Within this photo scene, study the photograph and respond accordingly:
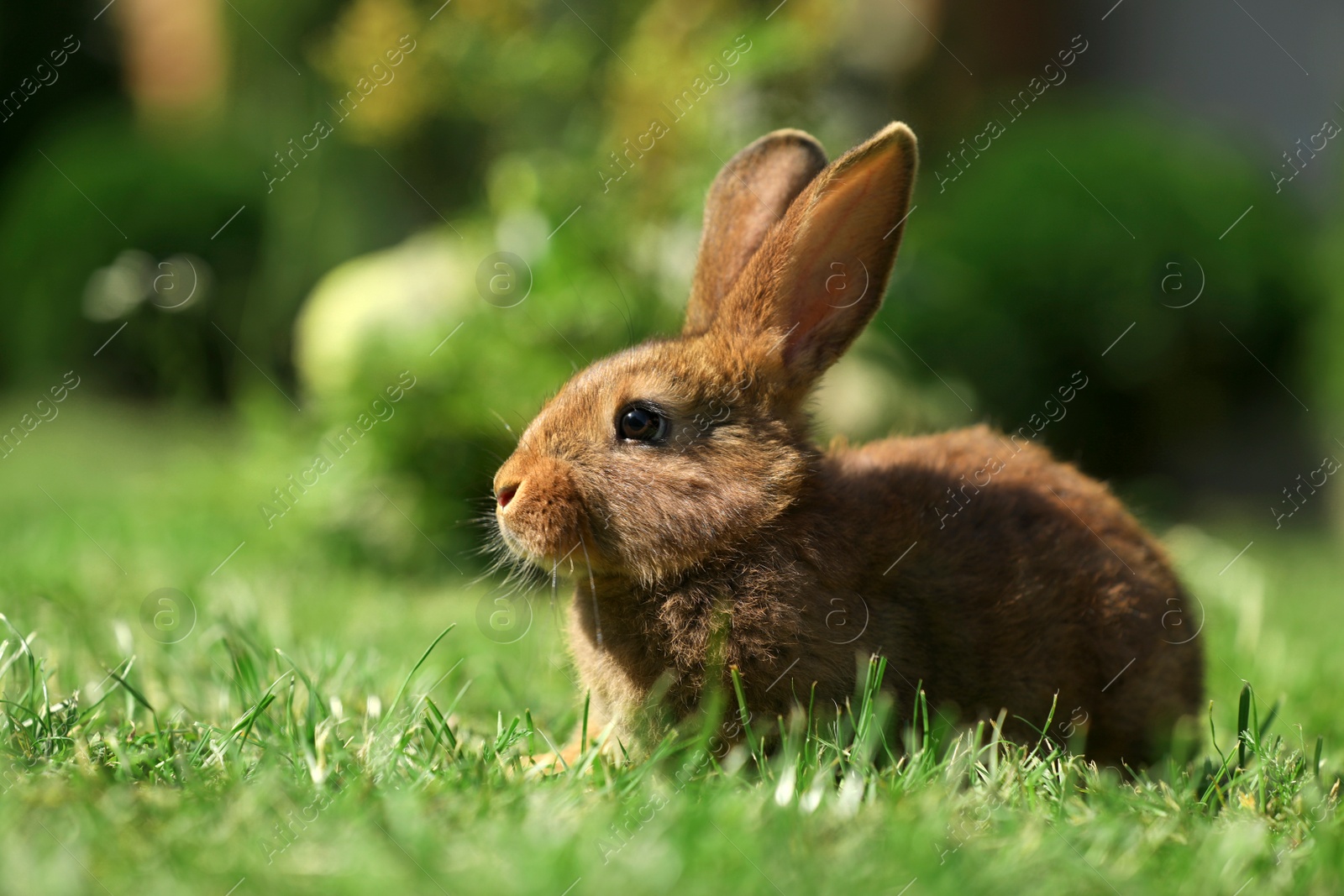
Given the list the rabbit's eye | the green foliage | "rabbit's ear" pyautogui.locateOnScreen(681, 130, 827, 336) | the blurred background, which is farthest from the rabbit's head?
the green foliage

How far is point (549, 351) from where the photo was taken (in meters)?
5.62

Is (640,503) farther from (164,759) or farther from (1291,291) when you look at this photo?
(1291,291)

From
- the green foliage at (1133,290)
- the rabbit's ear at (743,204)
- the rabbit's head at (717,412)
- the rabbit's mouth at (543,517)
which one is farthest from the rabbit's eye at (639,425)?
the green foliage at (1133,290)

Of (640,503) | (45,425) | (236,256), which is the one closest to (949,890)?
(640,503)

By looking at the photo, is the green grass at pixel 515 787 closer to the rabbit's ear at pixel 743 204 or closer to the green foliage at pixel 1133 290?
the rabbit's ear at pixel 743 204

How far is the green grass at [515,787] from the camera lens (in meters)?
1.88

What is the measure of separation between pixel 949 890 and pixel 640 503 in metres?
1.15

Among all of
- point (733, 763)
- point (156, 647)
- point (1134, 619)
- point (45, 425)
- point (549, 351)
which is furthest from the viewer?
point (45, 425)

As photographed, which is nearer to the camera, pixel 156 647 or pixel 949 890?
pixel 949 890

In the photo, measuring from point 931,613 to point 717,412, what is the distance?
2.24 feet

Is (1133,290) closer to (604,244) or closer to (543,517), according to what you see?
(604,244)

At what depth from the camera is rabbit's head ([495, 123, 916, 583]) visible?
2697mm

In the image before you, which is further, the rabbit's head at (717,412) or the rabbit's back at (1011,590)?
the rabbit's back at (1011,590)

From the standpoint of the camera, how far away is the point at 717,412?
9.34 ft
